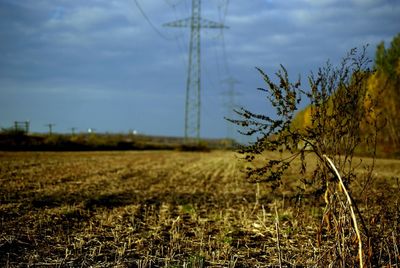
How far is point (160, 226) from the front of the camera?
31.6 feet

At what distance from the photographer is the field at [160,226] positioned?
6910 millimetres

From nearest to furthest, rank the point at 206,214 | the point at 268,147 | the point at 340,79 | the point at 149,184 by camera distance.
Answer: the point at 268,147, the point at 340,79, the point at 206,214, the point at 149,184

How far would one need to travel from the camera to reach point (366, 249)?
6090 millimetres

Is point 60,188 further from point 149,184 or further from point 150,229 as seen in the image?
point 150,229

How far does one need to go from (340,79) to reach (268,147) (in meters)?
1.72

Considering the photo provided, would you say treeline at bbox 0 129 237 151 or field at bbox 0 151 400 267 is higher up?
treeline at bbox 0 129 237 151

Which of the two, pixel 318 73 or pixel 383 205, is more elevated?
pixel 318 73

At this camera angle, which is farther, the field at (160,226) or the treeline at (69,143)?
the treeline at (69,143)

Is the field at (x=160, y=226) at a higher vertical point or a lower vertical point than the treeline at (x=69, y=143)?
lower

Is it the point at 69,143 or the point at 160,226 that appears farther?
the point at 69,143

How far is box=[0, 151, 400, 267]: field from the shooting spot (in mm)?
6910

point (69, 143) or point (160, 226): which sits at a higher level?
point (69, 143)

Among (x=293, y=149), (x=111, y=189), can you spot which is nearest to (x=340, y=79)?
(x=293, y=149)

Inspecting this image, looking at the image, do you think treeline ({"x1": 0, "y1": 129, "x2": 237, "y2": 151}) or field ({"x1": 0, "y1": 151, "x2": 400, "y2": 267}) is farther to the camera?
treeline ({"x1": 0, "y1": 129, "x2": 237, "y2": 151})
